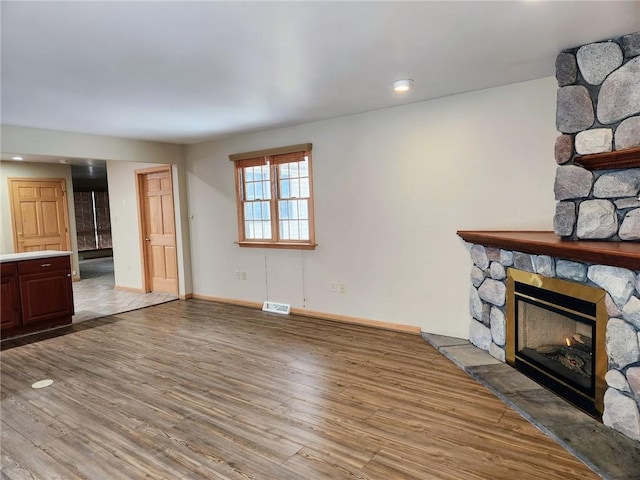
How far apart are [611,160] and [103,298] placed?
7102 mm

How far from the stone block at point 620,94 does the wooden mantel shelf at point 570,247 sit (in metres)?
0.85

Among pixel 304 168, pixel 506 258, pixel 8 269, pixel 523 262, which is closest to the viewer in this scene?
pixel 523 262

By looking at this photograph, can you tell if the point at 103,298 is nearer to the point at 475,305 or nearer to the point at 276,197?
the point at 276,197

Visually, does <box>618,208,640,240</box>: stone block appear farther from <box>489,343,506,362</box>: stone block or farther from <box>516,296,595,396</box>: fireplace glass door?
<box>489,343,506,362</box>: stone block

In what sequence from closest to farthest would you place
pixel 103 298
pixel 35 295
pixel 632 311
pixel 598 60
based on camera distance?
pixel 632 311 < pixel 598 60 < pixel 35 295 < pixel 103 298

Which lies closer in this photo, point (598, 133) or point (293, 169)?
point (598, 133)

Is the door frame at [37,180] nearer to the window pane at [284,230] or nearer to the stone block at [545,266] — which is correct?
the window pane at [284,230]

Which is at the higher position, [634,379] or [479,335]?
[634,379]

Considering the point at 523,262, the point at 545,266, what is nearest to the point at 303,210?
the point at 523,262

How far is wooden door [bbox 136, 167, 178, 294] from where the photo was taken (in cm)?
656

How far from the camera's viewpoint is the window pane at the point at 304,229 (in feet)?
17.0

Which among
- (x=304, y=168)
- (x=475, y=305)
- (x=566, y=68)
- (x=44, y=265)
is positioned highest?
(x=566, y=68)

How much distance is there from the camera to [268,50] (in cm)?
262

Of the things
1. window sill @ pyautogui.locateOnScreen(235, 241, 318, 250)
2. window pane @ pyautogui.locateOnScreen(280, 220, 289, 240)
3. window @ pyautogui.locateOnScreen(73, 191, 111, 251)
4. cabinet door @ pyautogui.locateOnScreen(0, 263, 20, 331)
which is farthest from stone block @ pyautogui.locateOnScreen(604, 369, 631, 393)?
window @ pyautogui.locateOnScreen(73, 191, 111, 251)
